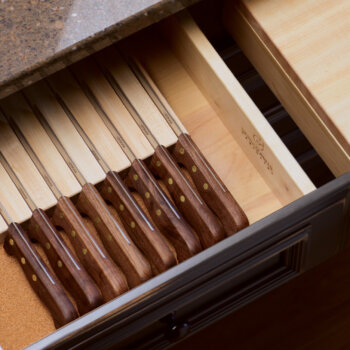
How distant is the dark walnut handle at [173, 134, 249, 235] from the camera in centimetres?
83

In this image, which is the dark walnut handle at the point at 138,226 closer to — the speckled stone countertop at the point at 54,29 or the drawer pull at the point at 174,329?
the drawer pull at the point at 174,329

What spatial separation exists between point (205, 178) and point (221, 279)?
131 millimetres

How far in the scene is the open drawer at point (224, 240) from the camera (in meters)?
0.73

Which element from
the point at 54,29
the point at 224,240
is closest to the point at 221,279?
the point at 224,240

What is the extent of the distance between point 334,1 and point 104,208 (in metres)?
0.37

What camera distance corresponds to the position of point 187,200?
0.84 meters

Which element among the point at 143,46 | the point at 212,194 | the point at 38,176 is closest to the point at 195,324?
the point at 212,194

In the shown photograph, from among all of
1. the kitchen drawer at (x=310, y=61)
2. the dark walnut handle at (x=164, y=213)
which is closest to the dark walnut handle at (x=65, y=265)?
the dark walnut handle at (x=164, y=213)

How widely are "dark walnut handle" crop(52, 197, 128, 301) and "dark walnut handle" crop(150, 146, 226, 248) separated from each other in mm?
105

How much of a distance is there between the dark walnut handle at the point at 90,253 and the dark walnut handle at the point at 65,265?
0.04 feet

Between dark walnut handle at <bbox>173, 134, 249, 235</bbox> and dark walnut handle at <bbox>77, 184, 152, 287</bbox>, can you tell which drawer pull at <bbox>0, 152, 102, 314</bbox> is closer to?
dark walnut handle at <bbox>77, 184, 152, 287</bbox>

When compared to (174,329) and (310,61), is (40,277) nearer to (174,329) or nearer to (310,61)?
(174,329)

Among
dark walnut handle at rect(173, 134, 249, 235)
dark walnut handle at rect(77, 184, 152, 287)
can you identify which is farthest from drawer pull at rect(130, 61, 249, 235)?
dark walnut handle at rect(77, 184, 152, 287)

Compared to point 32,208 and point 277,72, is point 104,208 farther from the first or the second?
point 277,72
